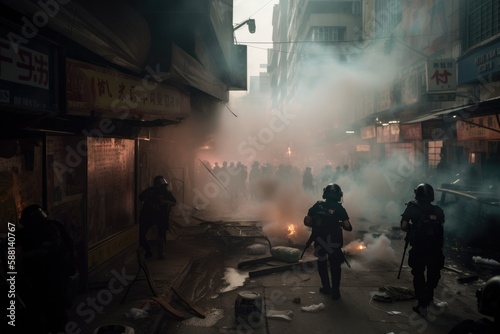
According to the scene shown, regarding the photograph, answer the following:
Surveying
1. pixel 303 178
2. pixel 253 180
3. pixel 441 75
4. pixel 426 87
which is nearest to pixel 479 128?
pixel 441 75

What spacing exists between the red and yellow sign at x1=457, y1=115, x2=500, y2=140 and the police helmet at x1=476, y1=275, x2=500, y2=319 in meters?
8.82

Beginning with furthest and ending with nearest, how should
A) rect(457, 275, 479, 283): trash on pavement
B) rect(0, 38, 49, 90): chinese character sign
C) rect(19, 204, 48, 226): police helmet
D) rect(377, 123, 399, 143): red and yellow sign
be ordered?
rect(377, 123, 399, 143): red and yellow sign
rect(457, 275, 479, 283): trash on pavement
rect(19, 204, 48, 226): police helmet
rect(0, 38, 49, 90): chinese character sign

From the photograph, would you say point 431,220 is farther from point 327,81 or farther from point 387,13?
point 327,81

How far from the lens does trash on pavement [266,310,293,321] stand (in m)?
5.61

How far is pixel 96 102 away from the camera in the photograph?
5055mm

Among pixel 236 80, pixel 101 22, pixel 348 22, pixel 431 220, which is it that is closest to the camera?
pixel 101 22

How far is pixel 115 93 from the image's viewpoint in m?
5.62

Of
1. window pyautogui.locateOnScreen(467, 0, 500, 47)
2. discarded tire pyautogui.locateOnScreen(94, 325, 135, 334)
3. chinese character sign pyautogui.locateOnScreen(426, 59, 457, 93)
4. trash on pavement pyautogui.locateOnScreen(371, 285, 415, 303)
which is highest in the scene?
window pyautogui.locateOnScreen(467, 0, 500, 47)

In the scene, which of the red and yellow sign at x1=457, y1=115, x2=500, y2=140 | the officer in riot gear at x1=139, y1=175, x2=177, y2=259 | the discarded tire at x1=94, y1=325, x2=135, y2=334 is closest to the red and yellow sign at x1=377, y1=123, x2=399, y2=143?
the red and yellow sign at x1=457, y1=115, x2=500, y2=140

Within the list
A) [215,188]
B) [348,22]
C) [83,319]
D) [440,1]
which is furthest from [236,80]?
[348,22]

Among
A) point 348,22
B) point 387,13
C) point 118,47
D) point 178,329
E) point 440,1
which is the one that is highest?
point 348,22

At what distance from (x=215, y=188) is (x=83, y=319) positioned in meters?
16.7

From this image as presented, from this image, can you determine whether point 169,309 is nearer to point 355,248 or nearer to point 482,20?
point 355,248

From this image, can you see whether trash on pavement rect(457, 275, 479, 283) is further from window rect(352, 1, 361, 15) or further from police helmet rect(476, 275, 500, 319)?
window rect(352, 1, 361, 15)
